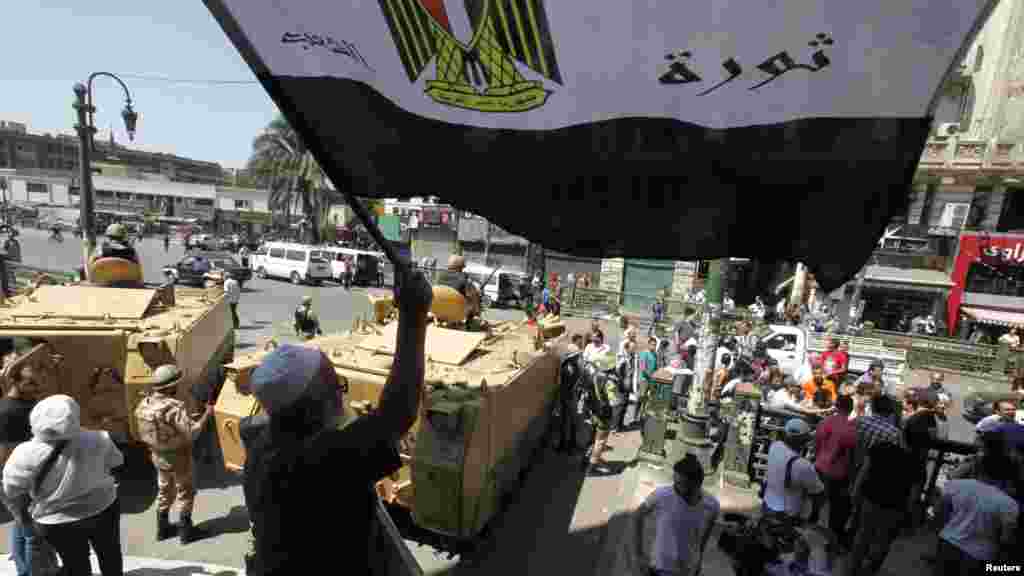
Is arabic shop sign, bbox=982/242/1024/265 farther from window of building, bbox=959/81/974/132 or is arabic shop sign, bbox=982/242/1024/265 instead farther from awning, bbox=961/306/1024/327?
window of building, bbox=959/81/974/132

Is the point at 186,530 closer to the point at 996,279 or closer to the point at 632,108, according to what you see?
the point at 632,108

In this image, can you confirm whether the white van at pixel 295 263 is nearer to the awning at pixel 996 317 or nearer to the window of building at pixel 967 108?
the awning at pixel 996 317

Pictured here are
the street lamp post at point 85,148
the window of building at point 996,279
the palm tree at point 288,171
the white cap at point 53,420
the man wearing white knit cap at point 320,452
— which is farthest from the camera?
the palm tree at point 288,171

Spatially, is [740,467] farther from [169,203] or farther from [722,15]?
[169,203]

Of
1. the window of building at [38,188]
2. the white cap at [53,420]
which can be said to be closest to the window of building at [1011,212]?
the white cap at [53,420]

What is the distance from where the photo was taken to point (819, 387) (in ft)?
26.1

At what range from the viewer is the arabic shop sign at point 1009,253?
18906 mm

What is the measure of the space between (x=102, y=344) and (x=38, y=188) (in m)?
67.7

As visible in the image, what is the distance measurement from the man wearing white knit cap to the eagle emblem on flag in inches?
31.7

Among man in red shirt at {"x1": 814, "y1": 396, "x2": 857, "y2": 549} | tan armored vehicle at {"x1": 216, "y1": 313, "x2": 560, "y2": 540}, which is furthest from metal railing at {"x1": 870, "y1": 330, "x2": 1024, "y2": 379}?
A: tan armored vehicle at {"x1": 216, "y1": 313, "x2": 560, "y2": 540}

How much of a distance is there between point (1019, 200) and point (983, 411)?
15.8 m

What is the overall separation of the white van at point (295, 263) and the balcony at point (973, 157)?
23997 millimetres

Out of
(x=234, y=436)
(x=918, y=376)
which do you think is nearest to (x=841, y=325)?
(x=918, y=376)

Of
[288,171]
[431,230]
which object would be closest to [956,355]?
[431,230]
